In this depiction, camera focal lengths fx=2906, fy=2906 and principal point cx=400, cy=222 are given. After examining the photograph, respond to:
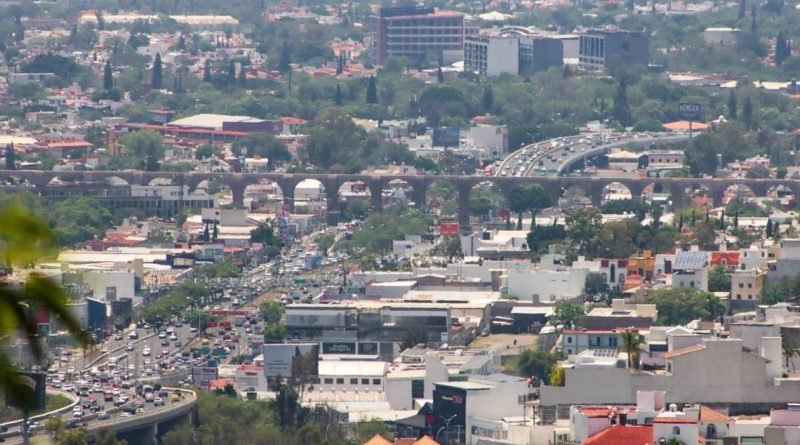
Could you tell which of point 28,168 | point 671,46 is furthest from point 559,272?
point 671,46

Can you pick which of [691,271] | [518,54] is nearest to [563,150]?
[518,54]

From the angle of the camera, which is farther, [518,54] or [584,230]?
[518,54]

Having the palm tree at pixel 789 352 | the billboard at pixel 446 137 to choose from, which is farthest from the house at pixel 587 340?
the billboard at pixel 446 137

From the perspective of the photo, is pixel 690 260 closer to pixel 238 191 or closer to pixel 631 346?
pixel 631 346

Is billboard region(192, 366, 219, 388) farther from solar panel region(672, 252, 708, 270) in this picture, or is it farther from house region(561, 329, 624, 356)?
solar panel region(672, 252, 708, 270)

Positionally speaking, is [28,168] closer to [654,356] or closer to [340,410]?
[340,410]

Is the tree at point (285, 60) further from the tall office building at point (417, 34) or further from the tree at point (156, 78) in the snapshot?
the tree at point (156, 78)

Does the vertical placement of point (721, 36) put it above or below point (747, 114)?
above
